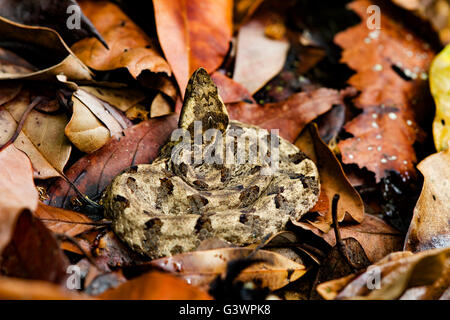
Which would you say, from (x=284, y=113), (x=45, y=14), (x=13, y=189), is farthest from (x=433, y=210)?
(x=45, y=14)

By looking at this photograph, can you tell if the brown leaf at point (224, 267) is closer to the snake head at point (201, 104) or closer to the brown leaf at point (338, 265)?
the brown leaf at point (338, 265)

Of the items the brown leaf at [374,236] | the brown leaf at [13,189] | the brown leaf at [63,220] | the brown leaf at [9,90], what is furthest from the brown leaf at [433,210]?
the brown leaf at [9,90]

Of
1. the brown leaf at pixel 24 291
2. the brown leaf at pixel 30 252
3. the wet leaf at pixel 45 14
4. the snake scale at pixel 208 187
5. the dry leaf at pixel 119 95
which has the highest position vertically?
the wet leaf at pixel 45 14

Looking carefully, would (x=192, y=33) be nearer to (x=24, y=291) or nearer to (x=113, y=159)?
(x=113, y=159)

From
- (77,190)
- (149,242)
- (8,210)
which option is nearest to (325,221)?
(149,242)

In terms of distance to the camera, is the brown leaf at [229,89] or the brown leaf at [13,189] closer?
the brown leaf at [13,189]
